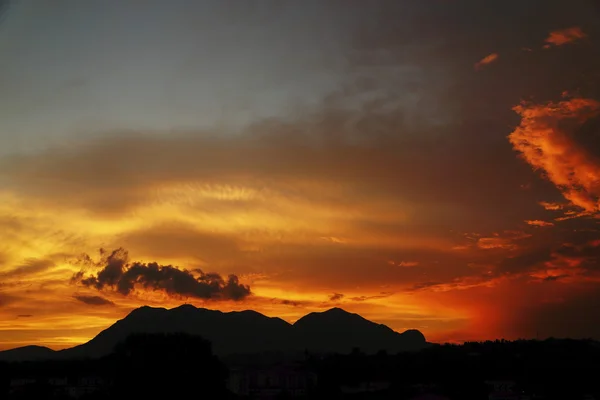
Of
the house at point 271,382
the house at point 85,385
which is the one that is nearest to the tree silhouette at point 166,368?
the house at point 85,385

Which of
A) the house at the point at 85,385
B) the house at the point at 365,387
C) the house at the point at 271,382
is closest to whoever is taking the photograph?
the house at the point at 365,387

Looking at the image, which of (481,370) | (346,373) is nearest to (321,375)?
(346,373)

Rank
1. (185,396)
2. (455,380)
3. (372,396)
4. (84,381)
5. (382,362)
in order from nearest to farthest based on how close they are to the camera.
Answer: (185,396), (372,396), (455,380), (84,381), (382,362)

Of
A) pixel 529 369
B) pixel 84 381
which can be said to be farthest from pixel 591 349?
pixel 84 381

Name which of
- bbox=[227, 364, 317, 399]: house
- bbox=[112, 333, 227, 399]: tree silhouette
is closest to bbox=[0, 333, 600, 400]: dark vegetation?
bbox=[112, 333, 227, 399]: tree silhouette

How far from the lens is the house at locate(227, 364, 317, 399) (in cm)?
9581

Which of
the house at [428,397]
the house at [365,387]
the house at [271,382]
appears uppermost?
the house at [271,382]

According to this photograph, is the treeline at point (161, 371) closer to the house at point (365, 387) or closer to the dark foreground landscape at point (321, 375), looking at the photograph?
the dark foreground landscape at point (321, 375)

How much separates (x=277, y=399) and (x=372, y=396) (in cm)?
1338

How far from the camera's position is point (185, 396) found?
211 ft

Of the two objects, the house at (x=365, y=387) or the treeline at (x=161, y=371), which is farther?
the house at (x=365, y=387)

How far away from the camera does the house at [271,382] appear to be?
95.8 metres

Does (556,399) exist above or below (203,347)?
below

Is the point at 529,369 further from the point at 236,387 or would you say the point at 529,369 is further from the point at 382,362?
the point at 236,387
